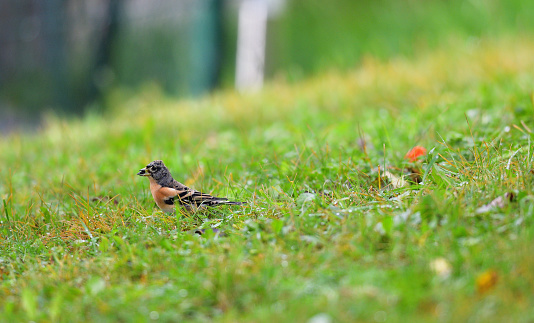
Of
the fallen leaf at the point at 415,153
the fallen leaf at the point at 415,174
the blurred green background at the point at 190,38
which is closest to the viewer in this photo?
the fallen leaf at the point at 415,174

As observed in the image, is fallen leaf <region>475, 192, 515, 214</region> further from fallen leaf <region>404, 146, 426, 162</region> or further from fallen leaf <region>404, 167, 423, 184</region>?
fallen leaf <region>404, 146, 426, 162</region>

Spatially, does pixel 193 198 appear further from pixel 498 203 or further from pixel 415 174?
pixel 498 203

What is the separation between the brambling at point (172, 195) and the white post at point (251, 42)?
6.03 m

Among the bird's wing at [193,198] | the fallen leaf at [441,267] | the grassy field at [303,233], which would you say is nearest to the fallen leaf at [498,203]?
the grassy field at [303,233]

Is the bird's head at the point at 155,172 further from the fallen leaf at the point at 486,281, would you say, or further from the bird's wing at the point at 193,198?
the fallen leaf at the point at 486,281

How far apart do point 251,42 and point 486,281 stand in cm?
838

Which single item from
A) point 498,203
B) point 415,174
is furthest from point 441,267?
point 415,174

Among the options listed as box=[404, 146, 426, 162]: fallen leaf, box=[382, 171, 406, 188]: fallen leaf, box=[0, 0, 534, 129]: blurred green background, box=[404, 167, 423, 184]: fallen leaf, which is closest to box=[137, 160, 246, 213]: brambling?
box=[382, 171, 406, 188]: fallen leaf

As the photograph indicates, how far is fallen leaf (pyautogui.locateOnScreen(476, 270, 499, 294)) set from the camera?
241cm

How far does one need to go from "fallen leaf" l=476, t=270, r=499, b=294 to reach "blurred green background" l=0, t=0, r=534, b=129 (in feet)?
23.7

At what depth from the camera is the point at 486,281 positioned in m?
→ 2.43

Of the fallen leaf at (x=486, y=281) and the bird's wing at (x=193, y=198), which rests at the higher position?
the fallen leaf at (x=486, y=281)

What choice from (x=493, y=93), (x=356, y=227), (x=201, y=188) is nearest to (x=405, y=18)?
(x=493, y=93)

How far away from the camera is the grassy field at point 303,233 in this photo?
8.11 feet
